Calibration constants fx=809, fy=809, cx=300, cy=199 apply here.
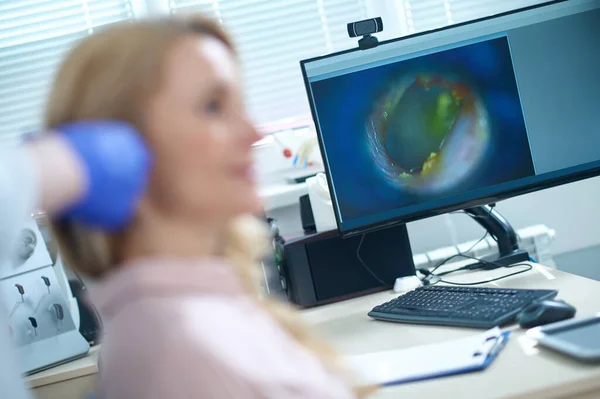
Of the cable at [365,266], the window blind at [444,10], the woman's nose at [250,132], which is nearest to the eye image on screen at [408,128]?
the cable at [365,266]

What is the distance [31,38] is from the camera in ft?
7.77

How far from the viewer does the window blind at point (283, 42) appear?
2.38 meters

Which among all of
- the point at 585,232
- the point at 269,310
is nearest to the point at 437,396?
the point at 269,310

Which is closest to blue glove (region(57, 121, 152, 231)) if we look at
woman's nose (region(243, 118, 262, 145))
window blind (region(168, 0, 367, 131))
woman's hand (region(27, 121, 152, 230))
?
woman's hand (region(27, 121, 152, 230))

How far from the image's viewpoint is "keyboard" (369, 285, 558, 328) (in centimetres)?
133

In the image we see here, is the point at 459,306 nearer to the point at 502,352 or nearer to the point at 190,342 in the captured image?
the point at 502,352

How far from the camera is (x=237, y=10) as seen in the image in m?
2.37

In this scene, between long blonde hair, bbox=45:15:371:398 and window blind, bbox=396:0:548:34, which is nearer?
long blonde hair, bbox=45:15:371:398

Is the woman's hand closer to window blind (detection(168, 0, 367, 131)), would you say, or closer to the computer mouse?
the computer mouse

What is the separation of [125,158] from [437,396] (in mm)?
641

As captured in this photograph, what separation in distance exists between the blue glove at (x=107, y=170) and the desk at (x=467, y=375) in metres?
0.61

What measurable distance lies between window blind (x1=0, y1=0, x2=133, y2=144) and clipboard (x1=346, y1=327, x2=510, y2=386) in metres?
1.48

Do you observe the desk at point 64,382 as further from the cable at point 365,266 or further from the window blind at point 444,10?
the window blind at point 444,10

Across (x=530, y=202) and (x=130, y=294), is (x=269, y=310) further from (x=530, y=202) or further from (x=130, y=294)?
(x=530, y=202)
